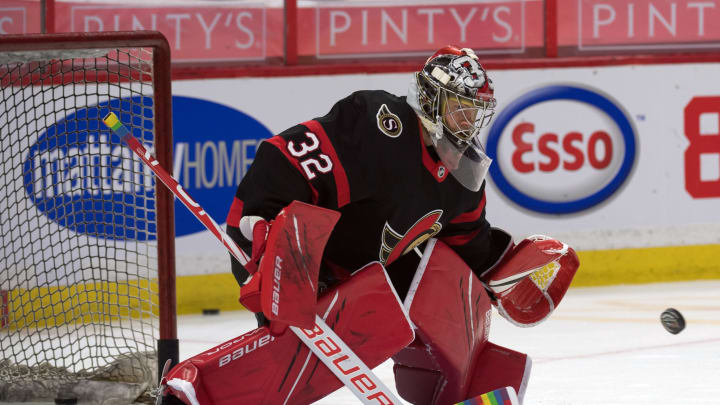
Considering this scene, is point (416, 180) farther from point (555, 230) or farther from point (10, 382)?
point (555, 230)

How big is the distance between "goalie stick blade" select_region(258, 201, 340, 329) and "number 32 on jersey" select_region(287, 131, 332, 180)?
0.16 m

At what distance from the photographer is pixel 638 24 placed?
5.14 metres

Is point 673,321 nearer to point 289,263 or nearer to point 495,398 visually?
point 495,398

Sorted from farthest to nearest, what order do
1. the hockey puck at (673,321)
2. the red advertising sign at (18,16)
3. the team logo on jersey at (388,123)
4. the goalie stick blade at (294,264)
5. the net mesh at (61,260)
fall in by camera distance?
the red advertising sign at (18,16) → the net mesh at (61,260) → the hockey puck at (673,321) → the team logo on jersey at (388,123) → the goalie stick blade at (294,264)

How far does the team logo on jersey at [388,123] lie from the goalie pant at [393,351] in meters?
0.26

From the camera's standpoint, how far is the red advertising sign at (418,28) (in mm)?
4984

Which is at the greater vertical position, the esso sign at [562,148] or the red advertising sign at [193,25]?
the red advertising sign at [193,25]

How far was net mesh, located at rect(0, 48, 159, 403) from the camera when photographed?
2.85 metres

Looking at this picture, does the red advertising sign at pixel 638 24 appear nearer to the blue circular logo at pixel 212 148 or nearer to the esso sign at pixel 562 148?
the esso sign at pixel 562 148

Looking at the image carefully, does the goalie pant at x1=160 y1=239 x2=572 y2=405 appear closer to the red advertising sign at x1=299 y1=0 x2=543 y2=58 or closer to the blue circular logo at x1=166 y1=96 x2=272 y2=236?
the blue circular logo at x1=166 y1=96 x2=272 y2=236

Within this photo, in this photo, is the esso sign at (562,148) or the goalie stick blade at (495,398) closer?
the goalie stick blade at (495,398)

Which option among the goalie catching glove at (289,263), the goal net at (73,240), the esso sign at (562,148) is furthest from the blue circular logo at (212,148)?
the goalie catching glove at (289,263)

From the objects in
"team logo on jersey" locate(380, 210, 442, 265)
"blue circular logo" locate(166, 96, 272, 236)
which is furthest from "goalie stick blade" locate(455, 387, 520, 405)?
"blue circular logo" locate(166, 96, 272, 236)

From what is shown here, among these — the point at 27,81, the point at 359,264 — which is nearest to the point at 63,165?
the point at 27,81
